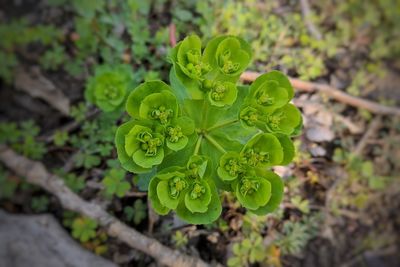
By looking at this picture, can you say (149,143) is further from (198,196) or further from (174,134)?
(198,196)

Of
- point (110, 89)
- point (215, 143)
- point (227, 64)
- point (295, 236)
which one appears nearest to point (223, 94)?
point (227, 64)

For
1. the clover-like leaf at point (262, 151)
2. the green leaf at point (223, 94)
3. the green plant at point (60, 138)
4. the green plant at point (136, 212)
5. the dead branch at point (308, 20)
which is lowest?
the green plant at point (136, 212)

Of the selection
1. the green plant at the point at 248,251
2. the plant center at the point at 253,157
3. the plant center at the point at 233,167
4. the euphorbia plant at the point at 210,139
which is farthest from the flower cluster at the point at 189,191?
the green plant at the point at 248,251

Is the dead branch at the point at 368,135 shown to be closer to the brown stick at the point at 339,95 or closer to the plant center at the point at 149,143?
the brown stick at the point at 339,95

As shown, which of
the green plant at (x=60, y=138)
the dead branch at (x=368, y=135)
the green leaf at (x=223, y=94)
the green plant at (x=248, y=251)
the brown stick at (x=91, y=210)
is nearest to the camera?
the green leaf at (x=223, y=94)

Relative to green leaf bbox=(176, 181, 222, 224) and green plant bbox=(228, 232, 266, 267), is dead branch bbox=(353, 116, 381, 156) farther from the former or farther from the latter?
green leaf bbox=(176, 181, 222, 224)

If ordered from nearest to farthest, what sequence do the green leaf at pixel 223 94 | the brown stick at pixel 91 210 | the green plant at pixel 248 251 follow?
the green leaf at pixel 223 94
the brown stick at pixel 91 210
the green plant at pixel 248 251

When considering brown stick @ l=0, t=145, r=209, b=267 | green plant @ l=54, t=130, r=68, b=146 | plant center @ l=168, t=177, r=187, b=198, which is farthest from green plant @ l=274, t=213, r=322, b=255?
green plant @ l=54, t=130, r=68, b=146

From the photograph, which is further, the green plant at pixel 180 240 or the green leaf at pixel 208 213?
the green plant at pixel 180 240
